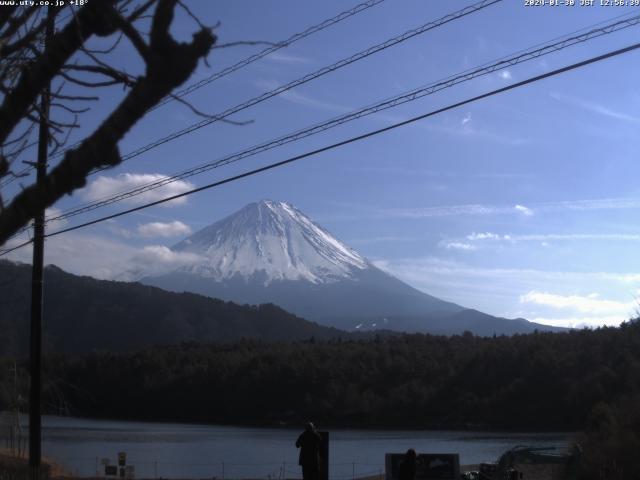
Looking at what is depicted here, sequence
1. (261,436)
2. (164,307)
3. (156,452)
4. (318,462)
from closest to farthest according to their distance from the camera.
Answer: (318,462), (156,452), (261,436), (164,307)

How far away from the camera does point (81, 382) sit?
88.3m

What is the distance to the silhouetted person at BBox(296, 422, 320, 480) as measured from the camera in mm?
13859

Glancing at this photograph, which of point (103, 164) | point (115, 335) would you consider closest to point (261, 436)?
point (103, 164)

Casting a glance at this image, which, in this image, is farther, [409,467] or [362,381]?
[362,381]

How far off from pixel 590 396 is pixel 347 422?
81.2 feet

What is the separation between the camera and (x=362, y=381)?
85938 millimetres

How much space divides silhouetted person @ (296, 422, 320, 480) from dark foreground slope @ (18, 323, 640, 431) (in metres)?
55.6

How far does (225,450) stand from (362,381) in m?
38.5

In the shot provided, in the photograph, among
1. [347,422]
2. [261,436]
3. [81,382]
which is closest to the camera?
[261,436]

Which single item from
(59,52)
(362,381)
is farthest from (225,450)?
(59,52)

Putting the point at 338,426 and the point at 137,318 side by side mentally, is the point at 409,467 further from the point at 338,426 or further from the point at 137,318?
the point at 137,318

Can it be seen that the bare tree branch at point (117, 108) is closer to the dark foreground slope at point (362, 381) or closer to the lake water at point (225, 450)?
the lake water at point (225, 450)

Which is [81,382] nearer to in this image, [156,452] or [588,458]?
[156,452]

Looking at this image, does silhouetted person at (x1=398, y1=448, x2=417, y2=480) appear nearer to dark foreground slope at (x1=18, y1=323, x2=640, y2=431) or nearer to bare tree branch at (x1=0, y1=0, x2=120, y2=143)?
bare tree branch at (x1=0, y1=0, x2=120, y2=143)
